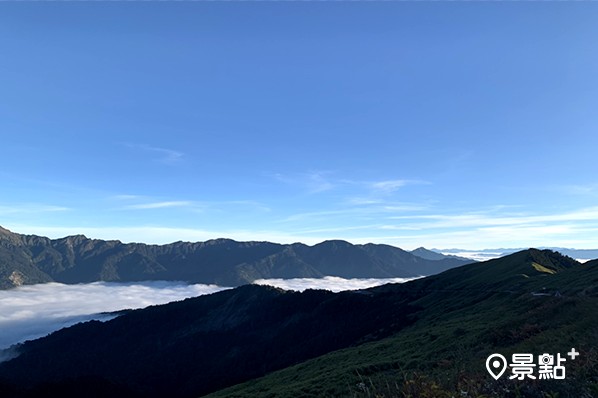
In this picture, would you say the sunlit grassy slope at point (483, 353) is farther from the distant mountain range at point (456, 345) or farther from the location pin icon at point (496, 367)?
the location pin icon at point (496, 367)

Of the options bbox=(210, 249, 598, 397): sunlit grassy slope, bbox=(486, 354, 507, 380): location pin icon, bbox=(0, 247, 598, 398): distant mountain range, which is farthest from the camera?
bbox=(486, 354, 507, 380): location pin icon

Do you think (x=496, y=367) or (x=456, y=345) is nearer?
(x=496, y=367)

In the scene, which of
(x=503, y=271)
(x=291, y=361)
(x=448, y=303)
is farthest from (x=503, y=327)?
(x=291, y=361)

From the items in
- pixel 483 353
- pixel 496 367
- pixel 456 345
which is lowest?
pixel 456 345

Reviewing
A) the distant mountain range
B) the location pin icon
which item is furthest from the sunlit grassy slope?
the location pin icon

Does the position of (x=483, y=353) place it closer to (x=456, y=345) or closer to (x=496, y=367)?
(x=456, y=345)

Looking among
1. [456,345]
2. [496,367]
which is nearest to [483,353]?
[456,345]

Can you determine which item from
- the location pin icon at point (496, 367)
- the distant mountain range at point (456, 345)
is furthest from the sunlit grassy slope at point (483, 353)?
the location pin icon at point (496, 367)

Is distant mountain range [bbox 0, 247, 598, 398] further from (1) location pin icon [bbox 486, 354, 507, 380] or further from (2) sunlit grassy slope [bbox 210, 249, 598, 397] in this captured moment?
(1) location pin icon [bbox 486, 354, 507, 380]

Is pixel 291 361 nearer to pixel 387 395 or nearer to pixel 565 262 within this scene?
pixel 565 262

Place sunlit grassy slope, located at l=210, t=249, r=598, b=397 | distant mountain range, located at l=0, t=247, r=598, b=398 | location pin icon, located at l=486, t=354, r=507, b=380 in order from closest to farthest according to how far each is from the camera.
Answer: sunlit grassy slope, located at l=210, t=249, r=598, b=397 → distant mountain range, located at l=0, t=247, r=598, b=398 → location pin icon, located at l=486, t=354, r=507, b=380

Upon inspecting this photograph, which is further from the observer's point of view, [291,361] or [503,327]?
[291,361]

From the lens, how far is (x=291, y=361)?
593 ft

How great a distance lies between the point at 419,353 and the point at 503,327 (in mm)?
12386
